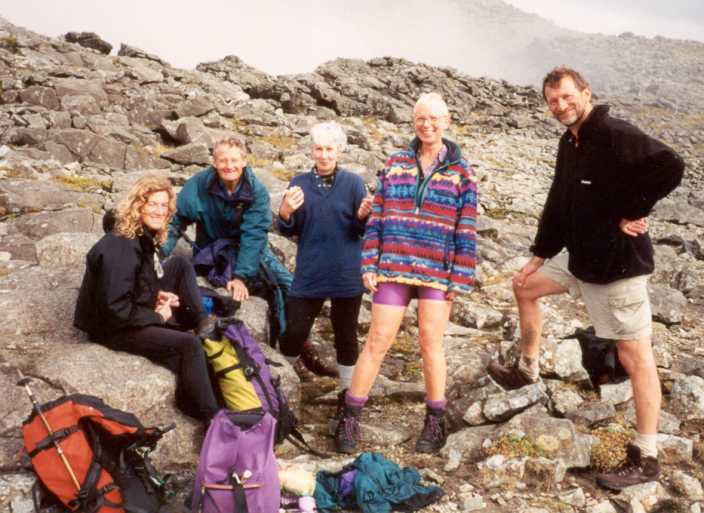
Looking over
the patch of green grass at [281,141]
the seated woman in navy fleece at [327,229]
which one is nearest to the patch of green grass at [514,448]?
the seated woman in navy fleece at [327,229]

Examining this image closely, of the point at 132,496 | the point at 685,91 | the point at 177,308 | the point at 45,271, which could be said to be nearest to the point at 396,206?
the point at 177,308

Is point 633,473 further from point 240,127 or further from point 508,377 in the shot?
point 240,127

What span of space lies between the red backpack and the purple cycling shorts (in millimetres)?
2359

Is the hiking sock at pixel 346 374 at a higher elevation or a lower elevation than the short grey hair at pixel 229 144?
lower

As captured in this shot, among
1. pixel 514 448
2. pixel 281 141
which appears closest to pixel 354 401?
pixel 514 448

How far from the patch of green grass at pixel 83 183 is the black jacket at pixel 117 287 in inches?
377

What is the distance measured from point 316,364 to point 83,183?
971 centimetres

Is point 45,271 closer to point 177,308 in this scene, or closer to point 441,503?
point 177,308

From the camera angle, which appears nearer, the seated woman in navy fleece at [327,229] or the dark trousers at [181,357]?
the dark trousers at [181,357]

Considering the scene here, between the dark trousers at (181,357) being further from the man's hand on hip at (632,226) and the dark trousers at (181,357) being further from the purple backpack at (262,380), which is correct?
the man's hand on hip at (632,226)

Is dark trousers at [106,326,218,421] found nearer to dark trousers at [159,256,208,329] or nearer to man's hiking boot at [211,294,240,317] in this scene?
dark trousers at [159,256,208,329]

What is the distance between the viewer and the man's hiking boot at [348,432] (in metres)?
6.32

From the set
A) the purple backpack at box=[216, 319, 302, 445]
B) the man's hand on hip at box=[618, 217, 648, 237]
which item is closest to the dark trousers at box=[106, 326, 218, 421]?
the purple backpack at box=[216, 319, 302, 445]

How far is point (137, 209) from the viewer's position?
6004mm
